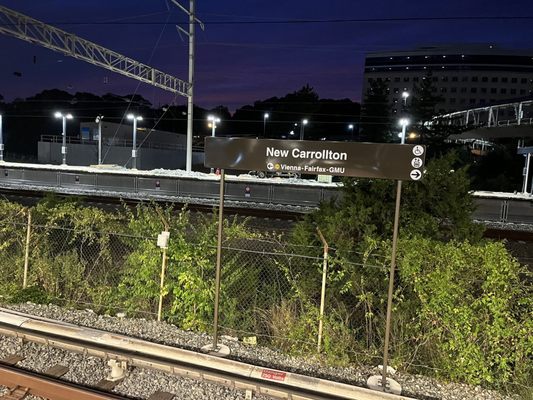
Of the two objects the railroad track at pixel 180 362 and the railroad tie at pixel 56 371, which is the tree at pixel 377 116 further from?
the railroad tie at pixel 56 371

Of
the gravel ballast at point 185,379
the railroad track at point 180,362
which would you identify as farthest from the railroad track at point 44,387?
the railroad track at point 180,362

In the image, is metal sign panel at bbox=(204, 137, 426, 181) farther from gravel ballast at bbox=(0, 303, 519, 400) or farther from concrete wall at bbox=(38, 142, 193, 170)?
concrete wall at bbox=(38, 142, 193, 170)

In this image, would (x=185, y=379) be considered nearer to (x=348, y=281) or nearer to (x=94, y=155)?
(x=348, y=281)

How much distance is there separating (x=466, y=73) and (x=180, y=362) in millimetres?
140977

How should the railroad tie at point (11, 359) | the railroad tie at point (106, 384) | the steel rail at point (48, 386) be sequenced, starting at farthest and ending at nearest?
the railroad tie at point (11, 359), the railroad tie at point (106, 384), the steel rail at point (48, 386)

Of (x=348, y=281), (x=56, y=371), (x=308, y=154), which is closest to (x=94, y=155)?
(x=56, y=371)

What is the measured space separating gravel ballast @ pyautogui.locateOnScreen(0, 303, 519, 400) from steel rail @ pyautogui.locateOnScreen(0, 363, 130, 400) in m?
0.27

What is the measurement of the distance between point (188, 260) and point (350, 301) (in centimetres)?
279

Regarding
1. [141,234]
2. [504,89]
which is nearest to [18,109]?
[141,234]

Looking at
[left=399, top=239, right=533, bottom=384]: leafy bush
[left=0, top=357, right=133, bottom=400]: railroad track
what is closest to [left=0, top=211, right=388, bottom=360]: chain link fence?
[left=399, top=239, right=533, bottom=384]: leafy bush

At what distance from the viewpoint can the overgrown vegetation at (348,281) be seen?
17.6 feet

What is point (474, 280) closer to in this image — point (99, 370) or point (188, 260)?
point (188, 260)

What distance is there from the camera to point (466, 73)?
129 metres

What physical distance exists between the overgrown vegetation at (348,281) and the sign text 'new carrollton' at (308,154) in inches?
59.9
